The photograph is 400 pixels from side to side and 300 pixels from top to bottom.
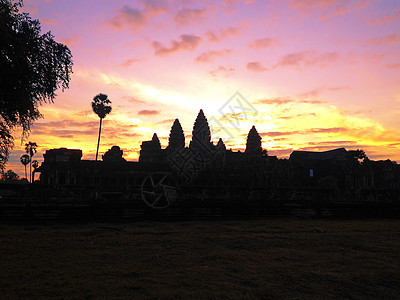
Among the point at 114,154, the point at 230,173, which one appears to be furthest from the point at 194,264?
the point at 114,154

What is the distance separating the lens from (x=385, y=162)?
256 ft

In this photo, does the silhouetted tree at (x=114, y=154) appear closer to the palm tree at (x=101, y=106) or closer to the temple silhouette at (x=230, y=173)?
the temple silhouette at (x=230, y=173)

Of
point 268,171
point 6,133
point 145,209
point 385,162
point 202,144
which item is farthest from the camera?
point 202,144

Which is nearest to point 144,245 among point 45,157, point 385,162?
point 45,157

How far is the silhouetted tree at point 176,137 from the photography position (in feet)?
333

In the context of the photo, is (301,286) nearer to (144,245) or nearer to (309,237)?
A: (144,245)

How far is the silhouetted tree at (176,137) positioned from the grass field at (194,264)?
87435 mm

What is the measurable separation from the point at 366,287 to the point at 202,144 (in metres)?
91.6

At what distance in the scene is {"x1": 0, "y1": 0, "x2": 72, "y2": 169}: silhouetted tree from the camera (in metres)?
11.3

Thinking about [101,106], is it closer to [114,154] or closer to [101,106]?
[101,106]

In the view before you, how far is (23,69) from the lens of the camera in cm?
1166

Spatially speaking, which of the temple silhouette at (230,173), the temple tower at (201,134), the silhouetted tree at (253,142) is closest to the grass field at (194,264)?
the temple silhouette at (230,173)

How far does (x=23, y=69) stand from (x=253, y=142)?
85.6 metres

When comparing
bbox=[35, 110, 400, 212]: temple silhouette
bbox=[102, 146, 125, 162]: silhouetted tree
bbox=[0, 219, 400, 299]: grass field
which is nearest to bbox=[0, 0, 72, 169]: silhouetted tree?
bbox=[0, 219, 400, 299]: grass field
